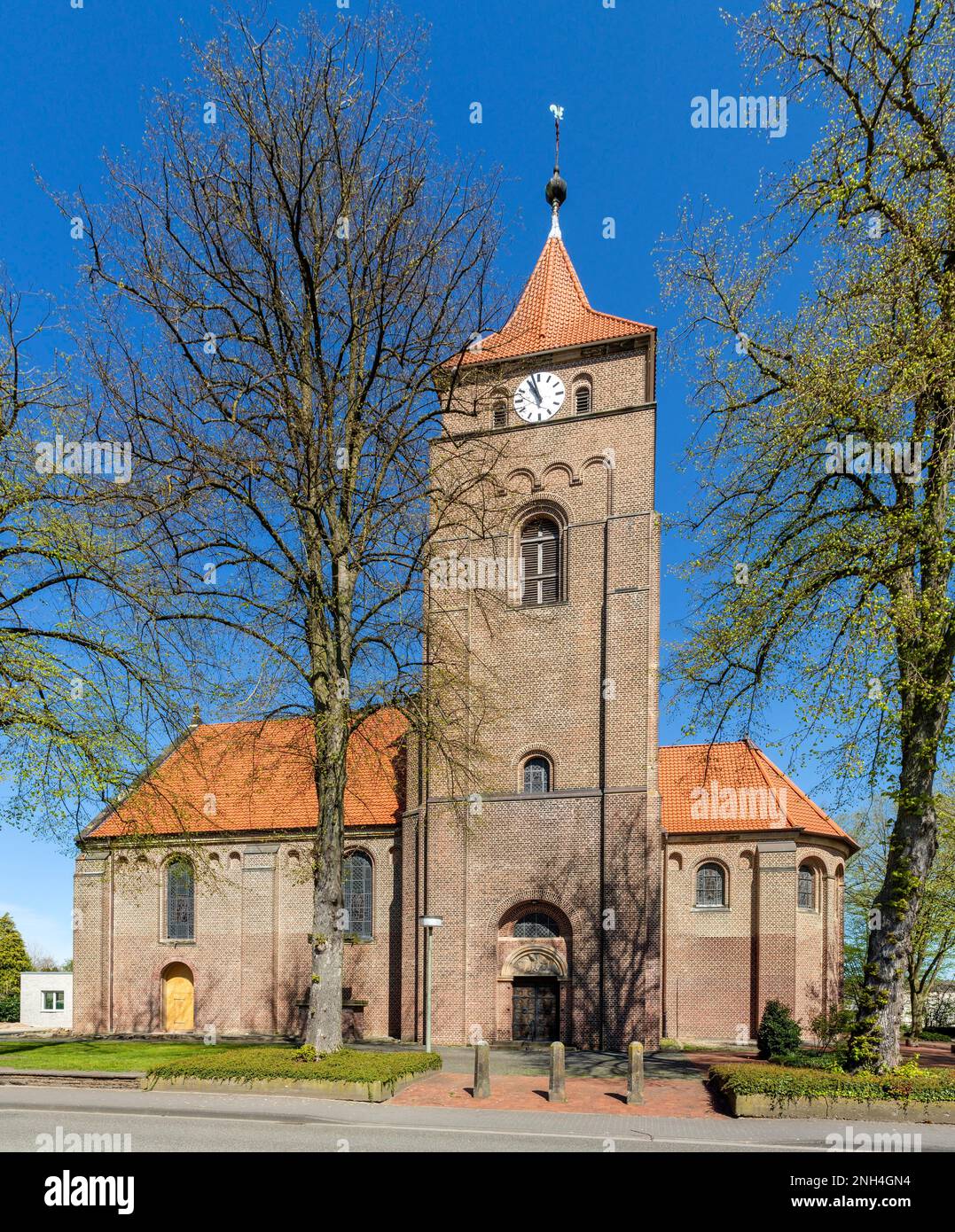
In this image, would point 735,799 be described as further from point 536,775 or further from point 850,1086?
point 850,1086

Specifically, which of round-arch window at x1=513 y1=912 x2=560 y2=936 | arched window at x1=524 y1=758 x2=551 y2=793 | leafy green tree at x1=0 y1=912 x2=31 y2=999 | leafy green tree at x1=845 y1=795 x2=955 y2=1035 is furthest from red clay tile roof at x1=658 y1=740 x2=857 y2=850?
leafy green tree at x1=0 y1=912 x2=31 y2=999

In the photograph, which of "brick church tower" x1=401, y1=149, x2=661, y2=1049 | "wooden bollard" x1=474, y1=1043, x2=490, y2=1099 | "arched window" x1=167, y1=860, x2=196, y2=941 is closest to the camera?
"wooden bollard" x1=474, y1=1043, x2=490, y2=1099

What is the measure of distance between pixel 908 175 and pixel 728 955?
63.0 feet

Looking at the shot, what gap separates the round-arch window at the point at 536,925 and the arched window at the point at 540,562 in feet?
24.9

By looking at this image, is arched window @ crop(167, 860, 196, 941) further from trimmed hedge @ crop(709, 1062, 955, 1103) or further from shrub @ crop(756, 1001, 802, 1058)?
trimmed hedge @ crop(709, 1062, 955, 1103)

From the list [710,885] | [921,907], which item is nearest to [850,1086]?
[710,885]

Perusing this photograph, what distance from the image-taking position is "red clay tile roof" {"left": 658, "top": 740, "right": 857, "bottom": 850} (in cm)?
2639

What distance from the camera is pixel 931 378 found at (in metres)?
13.6

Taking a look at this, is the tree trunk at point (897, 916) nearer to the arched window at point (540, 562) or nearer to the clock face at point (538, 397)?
the arched window at point (540, 562)

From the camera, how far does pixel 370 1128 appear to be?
12.5m

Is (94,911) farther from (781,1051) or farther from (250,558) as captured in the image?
(781,1051)

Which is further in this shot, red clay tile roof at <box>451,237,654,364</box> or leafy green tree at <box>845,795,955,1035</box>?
leafy green tree at <box>845,795,955,1035</box>

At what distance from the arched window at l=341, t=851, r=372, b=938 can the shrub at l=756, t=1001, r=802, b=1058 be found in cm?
1073

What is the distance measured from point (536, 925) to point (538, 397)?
13.4m
